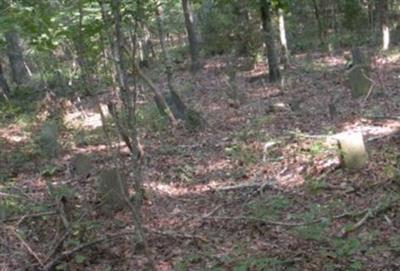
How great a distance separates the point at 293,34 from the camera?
2569 cm

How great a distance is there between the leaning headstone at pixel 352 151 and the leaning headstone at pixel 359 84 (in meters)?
5.27

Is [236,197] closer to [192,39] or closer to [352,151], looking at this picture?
[352,151]

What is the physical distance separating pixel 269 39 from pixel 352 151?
828 cm

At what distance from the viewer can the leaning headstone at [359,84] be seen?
1316 centimetres

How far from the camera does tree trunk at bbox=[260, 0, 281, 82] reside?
52.0ft

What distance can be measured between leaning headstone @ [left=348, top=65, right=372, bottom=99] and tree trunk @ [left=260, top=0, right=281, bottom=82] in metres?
3.33

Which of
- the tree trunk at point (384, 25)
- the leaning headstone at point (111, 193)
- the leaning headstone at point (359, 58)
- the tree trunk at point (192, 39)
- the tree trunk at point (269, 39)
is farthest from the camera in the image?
the tree trunk at point (192, 39)

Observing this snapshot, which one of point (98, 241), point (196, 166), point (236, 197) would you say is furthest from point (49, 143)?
point (98, 241)

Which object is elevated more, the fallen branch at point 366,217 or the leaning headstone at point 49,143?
the leaning headstone at point 49,143

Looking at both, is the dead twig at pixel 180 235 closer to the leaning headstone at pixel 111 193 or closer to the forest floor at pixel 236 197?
the forest floor at pixel 236 197

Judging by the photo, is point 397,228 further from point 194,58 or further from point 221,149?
point 194,58

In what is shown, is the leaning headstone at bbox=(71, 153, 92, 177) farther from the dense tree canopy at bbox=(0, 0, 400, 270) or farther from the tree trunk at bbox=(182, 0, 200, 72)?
the tree trunk at bbox=(182, 0, 200, 72)

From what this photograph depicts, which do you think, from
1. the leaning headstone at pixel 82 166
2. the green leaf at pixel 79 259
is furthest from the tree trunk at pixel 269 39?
the green leaf at pixel 79 259

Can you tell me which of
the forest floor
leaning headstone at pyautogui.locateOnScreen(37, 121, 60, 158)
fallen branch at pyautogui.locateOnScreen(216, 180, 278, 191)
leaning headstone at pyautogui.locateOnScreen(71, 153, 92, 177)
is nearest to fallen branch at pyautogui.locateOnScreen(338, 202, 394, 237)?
the forest floor
